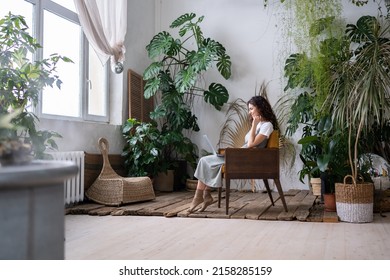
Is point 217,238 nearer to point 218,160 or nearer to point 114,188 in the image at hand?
point 218,160

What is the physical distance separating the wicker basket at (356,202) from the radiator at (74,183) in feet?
7.92

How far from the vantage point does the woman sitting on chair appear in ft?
13.9

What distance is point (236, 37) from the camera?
6621mm

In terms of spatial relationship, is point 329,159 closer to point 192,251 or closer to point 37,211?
point 192,251

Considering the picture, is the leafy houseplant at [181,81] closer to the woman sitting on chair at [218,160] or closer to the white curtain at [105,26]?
the white curtain at [105,26]

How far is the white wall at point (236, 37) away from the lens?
636 centimetres

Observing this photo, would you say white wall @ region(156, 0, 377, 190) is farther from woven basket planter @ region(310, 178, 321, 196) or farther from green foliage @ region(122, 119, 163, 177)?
green foliage @ region(122, 119, 163, 177)

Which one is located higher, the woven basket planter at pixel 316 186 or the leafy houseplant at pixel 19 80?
the leafy houseplant at pixel 19 80

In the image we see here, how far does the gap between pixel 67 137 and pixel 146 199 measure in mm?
1067

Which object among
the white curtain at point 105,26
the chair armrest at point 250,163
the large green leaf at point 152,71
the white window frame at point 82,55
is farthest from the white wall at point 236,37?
the chair armrest at point 250,163

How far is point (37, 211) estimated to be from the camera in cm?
119

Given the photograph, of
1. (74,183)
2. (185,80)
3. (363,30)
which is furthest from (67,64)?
(363,30)

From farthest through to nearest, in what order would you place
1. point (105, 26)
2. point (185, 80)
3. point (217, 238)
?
1. point (185, 80)
2. point (105, 26)
3. point (217, 238)

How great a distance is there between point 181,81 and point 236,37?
127 centimetres
